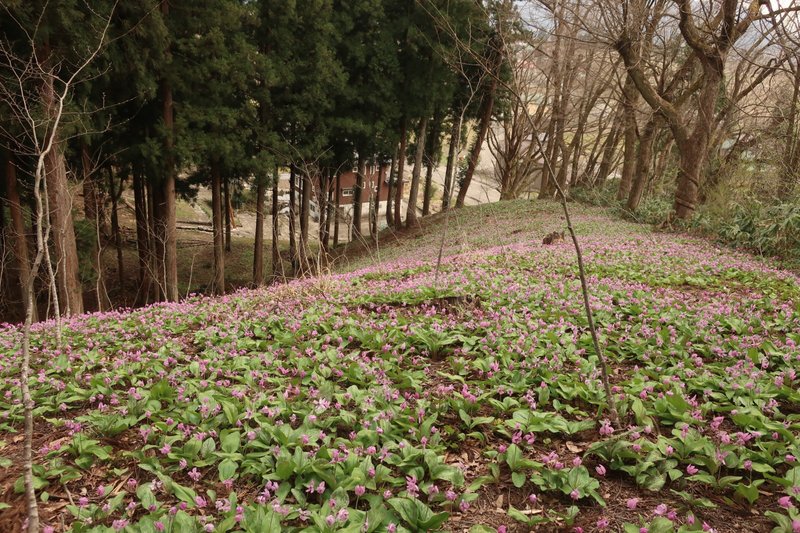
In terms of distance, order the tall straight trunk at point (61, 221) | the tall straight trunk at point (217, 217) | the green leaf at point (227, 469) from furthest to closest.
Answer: the tall straight trunk at point (217, 217)
the tall straight trunk at point (61, 221)
the green leaf at point (227, 469)

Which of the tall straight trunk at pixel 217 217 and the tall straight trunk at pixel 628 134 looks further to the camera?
the tall straight trunk at pixel 628 134

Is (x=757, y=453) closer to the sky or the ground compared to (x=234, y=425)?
closer to the sky

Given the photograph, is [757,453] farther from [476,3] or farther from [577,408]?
[476,3]

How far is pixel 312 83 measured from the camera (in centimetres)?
1512

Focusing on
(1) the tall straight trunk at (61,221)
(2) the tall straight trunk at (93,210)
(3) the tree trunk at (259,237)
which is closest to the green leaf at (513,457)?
(1) the tall straight trunk at (61,221)

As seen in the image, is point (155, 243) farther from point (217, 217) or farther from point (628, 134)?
point (628, 134)

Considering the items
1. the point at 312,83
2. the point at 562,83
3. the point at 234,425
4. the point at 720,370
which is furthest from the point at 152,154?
the point at 562,83

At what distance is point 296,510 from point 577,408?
1.87 m

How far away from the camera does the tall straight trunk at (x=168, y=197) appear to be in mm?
11461

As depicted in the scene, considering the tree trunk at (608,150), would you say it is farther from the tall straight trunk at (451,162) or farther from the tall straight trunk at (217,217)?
the tall straight trunk at (217,217)

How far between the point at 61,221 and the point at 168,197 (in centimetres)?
347

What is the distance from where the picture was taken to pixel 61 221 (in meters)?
8.95

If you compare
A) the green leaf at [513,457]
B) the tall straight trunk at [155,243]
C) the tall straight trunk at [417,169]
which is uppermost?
the tall straight trunk at [417,169]

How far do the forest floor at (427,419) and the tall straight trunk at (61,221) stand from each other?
4.05m
